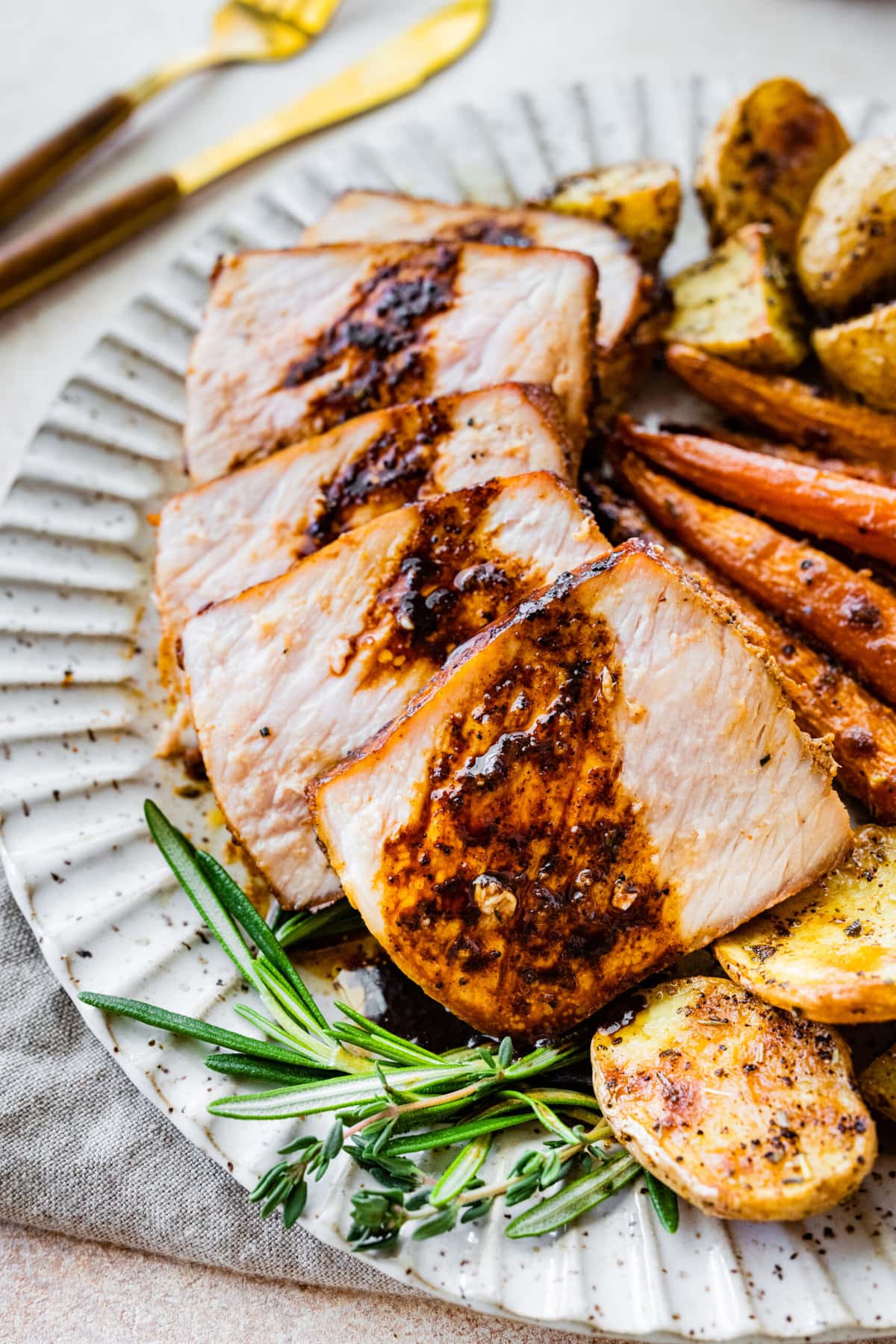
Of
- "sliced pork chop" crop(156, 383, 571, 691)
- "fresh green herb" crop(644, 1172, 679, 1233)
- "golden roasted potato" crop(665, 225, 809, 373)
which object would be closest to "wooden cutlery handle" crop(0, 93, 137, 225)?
"sliced pork chop" crop(156, 383, 571, 691)

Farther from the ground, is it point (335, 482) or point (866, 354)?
point (335, 482)

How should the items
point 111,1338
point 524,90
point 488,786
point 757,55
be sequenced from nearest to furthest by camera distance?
1. point 488,786
2. point 111,1338
3. point 524,90
4. point 757,55

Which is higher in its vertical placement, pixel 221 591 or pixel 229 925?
pixel 221 591

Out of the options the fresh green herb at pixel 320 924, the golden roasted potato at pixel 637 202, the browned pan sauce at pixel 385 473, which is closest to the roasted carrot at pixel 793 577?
the browned pan sauce at pixel 385 473

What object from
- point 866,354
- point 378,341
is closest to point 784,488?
point 866,354

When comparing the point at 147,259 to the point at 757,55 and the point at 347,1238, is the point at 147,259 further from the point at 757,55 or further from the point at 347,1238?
the point at 347,1238

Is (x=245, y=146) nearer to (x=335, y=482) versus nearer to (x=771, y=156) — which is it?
(x=771, y=156)

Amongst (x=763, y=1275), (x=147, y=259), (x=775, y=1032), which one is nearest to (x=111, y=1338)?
(x=763, y=1275)

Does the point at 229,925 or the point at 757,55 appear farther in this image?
the point at 757,55
